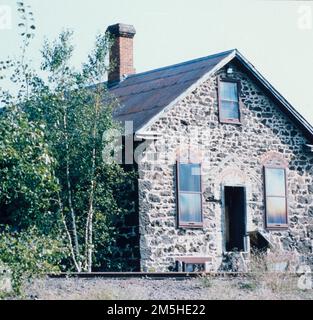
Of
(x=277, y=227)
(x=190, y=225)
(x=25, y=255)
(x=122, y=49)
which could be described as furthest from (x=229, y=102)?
(x=25, y=255)

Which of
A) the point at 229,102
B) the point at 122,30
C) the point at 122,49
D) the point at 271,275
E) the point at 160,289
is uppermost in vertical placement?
the point at 122,30

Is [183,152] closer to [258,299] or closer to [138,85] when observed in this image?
[138,85]

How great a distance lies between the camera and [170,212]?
2338 centimetres

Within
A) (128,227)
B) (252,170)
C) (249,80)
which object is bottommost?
(128,227)

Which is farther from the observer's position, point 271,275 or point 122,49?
point 122,49

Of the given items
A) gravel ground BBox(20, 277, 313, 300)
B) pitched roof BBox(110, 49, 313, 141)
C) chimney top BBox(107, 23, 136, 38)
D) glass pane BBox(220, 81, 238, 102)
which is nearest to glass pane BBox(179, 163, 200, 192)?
pitched roof BBox(110, 49, 313, 141)

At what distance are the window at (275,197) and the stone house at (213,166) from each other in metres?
0.03

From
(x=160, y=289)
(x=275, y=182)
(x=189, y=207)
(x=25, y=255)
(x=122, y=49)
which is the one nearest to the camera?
(x=25, y=255)

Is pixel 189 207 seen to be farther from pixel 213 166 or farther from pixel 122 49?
pixel 122 49

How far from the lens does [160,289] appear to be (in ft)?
58.4

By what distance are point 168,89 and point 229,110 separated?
176 cm

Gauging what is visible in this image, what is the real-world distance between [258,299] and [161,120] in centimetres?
745

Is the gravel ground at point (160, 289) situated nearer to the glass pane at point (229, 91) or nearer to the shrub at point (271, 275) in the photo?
the shrub at point (271, 275)
